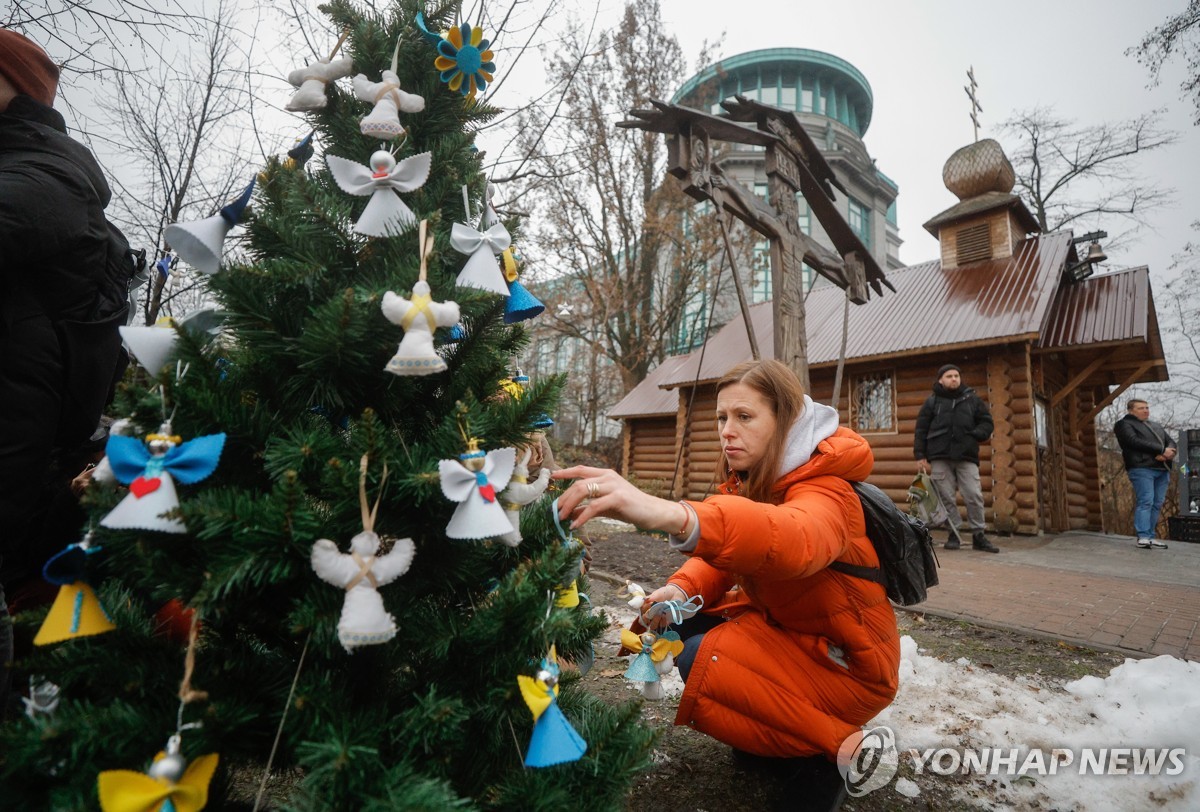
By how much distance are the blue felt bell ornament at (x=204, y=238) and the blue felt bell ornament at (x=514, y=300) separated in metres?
0.59

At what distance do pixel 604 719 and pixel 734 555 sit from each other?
19.4 inches

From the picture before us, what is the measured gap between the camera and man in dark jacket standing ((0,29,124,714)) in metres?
1.44

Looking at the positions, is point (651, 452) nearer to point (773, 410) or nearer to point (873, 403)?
point (873, 403)

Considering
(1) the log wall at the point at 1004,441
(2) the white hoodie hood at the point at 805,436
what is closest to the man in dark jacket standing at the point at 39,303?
(2) the white hoodie hood at the point at 805,436

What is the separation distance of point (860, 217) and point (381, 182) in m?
34.3

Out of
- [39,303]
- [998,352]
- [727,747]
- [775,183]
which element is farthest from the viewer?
[998,352]

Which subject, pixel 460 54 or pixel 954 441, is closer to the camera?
pixel 460 54

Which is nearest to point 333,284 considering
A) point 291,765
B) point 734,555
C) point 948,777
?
point 291,765

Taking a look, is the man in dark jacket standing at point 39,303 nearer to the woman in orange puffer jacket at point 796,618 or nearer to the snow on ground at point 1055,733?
the woman in orange puffer jacket at point 796,618

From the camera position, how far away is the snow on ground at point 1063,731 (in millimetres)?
2004

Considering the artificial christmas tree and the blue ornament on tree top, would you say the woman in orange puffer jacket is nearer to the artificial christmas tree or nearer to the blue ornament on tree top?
the artificial christmas tree

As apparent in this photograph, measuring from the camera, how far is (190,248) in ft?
3.88

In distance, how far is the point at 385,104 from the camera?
1286 millimetres

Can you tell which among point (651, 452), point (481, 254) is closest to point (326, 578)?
point (481, 254)
